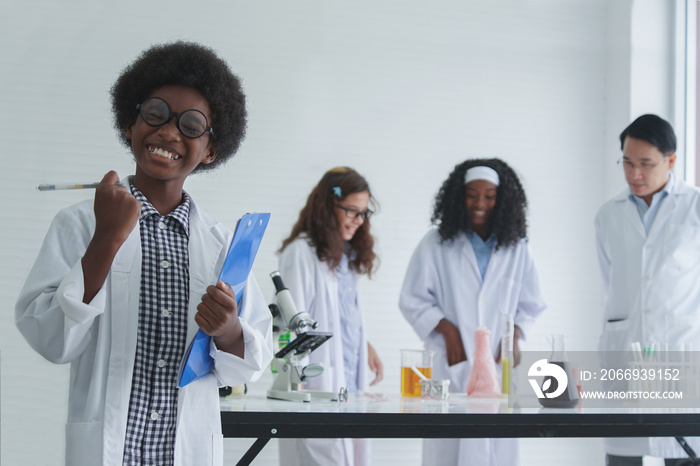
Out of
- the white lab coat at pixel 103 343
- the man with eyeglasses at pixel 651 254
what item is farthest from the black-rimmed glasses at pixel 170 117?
the man with eyeglasses at pixel 651 254

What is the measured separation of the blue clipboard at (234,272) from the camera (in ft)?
4.00

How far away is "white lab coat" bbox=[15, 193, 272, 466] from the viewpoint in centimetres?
116

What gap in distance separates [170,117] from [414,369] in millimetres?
1428

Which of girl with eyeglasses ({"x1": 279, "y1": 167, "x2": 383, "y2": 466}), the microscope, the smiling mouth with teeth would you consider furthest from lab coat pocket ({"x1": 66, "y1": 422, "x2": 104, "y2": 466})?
girl with eyeglasses ({"x1": 279, "y1": 167, "x2": 383, "y2": 466})

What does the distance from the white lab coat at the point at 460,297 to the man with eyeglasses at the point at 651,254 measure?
1.17 feet

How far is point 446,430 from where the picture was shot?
74.7 inches

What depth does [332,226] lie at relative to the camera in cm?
317

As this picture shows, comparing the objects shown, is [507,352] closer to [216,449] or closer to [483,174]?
[483,174]

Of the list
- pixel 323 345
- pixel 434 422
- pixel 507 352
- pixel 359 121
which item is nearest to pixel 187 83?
pixel 434 422

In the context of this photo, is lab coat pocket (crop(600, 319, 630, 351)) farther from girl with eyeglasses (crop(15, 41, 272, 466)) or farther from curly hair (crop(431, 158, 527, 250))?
girl with eyeglasses (crop(15, 41, 272, 466))

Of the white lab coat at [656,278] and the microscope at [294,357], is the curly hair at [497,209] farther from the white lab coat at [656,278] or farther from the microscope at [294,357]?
the microscope at [294,357]

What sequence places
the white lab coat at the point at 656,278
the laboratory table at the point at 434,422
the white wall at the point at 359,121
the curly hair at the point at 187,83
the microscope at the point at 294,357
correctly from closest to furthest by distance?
the curly hair at the point at 187,83
the laboratory table at the point at 434,422
the microscope at the point at 294,357
the white lab coat at the point at 656,278
the white wall at the point at 359,121

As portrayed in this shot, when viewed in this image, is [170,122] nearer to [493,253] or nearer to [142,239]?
[142,239]

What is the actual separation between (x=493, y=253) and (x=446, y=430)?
1332 mm
